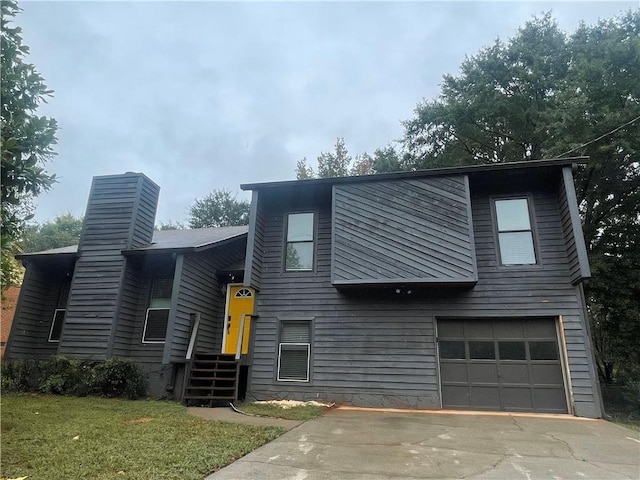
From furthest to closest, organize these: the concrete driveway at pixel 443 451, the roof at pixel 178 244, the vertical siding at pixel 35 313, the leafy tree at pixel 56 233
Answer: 1. the leafy tree at pixel 56 233
2. the vertical siding at pixel 35 313
3. the roof at pixel 178 244
4. the concrete driveway at pixel 443 451

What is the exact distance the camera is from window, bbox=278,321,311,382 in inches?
331

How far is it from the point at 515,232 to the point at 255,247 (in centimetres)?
589

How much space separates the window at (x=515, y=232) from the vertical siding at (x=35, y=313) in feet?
37.6

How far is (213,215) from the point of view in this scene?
91.8 feet

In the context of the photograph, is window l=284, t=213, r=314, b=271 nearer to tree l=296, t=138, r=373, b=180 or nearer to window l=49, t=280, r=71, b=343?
window l=49, t=280, r=71, b=343

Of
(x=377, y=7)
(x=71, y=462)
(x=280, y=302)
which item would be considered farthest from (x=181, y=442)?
(x=377, y=7)

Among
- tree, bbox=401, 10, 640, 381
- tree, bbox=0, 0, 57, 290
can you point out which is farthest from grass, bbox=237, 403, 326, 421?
tree, bbox=401, 10, 640, 381

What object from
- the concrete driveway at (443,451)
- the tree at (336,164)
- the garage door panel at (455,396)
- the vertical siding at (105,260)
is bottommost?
the concrete driveway at (443,451)

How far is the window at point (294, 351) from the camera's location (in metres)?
8.41

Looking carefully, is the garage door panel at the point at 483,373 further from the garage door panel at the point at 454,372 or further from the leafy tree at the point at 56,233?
the leafy tree at the point at 56,233

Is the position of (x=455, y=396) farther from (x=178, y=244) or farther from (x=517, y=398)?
(x=178, y=244)

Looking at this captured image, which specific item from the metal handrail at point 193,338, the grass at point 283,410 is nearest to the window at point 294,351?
the grass at point 283,410

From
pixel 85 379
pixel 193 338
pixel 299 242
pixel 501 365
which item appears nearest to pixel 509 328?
pixel 501 365

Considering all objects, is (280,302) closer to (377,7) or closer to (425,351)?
(425,351)
